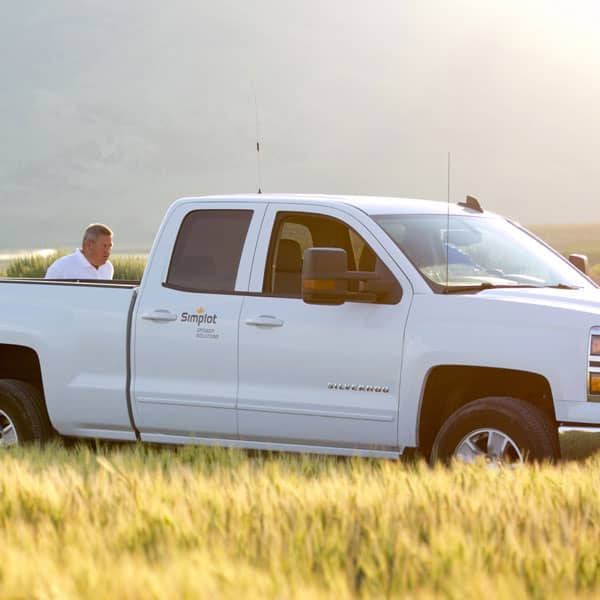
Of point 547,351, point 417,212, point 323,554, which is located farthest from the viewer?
point 417,212

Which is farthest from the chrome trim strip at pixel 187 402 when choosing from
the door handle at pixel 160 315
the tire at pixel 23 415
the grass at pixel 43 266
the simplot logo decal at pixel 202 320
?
the grass at pixel 43 266

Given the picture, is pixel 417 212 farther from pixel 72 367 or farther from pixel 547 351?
pixel 72 367

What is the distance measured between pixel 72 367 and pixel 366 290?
2378 mm

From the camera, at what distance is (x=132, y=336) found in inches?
371

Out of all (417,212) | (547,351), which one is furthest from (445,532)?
(417,212)

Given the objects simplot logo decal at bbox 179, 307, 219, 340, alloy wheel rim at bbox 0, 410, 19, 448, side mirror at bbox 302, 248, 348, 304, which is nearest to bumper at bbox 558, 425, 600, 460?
side mirror at bbox 302, 248, 348, 304

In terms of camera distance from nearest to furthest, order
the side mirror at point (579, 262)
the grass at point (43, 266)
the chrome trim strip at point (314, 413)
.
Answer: the chrome trim strip at point (314, 413), the side mirror at point (579, 262), the grass at point (43, 266)

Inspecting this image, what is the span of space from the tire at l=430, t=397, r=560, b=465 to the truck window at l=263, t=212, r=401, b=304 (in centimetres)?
121

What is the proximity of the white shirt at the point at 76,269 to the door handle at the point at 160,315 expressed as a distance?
330 centimetres

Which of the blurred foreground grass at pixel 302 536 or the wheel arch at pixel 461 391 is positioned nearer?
the blurred foreground grass at pixel 302 536

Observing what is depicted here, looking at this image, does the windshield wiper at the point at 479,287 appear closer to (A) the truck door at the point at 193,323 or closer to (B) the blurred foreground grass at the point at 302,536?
(A) the truck door at the point at 193,323

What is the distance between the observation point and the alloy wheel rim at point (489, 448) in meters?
8.16

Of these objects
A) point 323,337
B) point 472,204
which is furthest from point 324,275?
point 472,204

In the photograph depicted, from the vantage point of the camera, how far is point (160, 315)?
30.5ft
